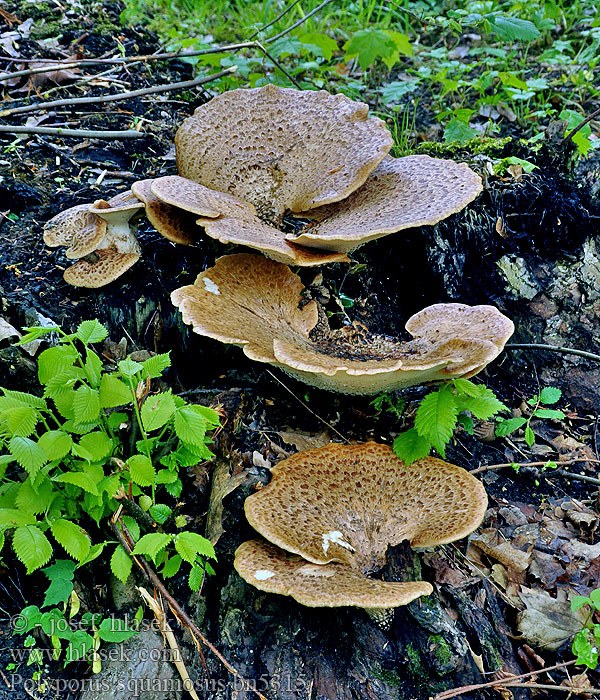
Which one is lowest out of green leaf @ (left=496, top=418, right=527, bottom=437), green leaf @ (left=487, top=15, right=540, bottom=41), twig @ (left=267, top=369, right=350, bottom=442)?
green leaf @ (left=496, top=418, right=527, bottom=437)

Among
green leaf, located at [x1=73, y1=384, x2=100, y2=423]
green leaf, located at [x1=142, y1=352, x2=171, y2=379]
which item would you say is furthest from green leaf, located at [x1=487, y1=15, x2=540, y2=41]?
green leaf, located at [x1=73, y1=384, x2=100, y2=423]

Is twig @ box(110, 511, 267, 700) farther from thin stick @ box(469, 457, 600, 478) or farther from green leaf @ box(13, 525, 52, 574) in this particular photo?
thin stick @ box(469, 457, 600, 478)

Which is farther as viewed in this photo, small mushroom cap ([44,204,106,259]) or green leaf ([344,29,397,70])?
green leaf ([344,29,397,70])

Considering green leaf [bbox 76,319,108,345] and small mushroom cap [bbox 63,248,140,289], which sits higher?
green leaf [bbox 76,319,108,345]

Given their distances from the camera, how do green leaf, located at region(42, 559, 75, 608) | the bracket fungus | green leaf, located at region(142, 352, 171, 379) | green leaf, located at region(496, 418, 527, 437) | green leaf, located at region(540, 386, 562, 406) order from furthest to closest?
green leaf, located at region(540, 386, 562, 406)
green leaf, located at region(496, 418, 527, 437)
the bracket fungus
green leaf, located at region(142, 352, 171, 379)
green leaf, located at region(42, 559, 75, 608)

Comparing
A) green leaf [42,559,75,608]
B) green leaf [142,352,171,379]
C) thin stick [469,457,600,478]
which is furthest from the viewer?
thin stick [469,457,600,478]

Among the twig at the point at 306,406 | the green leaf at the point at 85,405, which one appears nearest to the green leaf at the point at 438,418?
the twig at the point at 306,406

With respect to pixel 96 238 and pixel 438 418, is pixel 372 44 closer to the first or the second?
pixel 96 238
